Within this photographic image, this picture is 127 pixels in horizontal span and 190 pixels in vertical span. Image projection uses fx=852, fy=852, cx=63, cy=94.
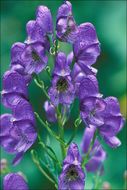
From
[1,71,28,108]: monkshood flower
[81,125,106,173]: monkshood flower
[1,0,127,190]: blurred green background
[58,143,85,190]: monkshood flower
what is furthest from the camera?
[1,0,127,190]: blurred green background

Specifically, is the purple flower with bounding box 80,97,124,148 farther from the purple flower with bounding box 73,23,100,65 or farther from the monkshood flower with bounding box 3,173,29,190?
the monkshood flower with bounding box 3,173,29,190

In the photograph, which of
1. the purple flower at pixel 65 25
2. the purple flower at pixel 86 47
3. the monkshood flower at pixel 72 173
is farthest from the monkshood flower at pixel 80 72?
the monkshood flower at pixel 72 173

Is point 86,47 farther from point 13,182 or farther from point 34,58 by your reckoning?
point 13,182

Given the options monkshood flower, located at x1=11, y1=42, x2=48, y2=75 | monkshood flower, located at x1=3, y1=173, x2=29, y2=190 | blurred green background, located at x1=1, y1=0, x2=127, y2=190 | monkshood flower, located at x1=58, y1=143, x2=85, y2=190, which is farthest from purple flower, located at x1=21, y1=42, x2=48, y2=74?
blurred green background, located at x1=1, y1=0, x2=127, y2=190

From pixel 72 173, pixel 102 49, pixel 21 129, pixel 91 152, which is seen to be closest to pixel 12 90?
pixel 21 129

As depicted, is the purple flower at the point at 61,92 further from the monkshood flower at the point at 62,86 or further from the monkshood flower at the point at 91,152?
the monkshood flower at the point at 91,152
